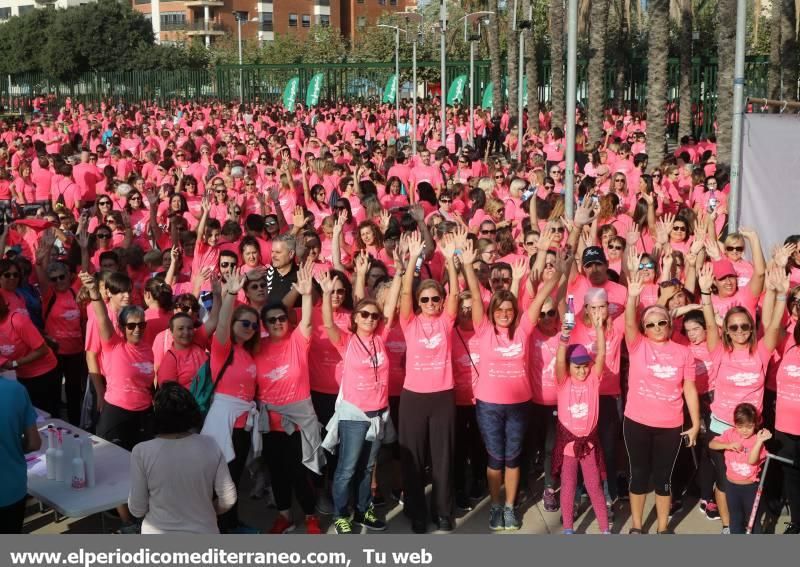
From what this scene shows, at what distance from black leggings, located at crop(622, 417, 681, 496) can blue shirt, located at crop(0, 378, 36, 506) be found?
3683 mm

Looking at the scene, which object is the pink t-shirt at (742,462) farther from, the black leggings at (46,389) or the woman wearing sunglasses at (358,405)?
the black leggings at (46,389)

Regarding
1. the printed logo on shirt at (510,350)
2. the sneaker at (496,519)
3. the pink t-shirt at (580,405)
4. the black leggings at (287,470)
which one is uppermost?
the printed logo on shirt at (510,350)

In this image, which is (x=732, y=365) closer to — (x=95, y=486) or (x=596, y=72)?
(x=95, y=486)

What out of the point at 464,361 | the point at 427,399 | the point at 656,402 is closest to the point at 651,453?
the point at 656,402

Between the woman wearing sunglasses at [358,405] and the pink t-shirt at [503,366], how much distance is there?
65 cm

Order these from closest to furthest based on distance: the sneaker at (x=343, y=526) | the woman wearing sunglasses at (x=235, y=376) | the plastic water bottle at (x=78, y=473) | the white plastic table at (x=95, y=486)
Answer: the white plastic table at (x=95, y=486) → the plastic water bottle at (x=78, y=473) → the woman wearing sunglasses at (x=235, y=376) → the sneaker at (x=343, y=526)

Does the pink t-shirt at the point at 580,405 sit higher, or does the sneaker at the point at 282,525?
the pink t-shirt at the point at 580,405

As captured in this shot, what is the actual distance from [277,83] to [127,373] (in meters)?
44.0

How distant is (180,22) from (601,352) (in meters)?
89.7

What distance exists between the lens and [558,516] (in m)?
7.55

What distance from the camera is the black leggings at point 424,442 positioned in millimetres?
7090

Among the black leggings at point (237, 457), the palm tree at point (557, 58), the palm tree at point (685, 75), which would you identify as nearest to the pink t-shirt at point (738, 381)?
the black leggings at point (237, 457)

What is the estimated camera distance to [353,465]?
279 inches

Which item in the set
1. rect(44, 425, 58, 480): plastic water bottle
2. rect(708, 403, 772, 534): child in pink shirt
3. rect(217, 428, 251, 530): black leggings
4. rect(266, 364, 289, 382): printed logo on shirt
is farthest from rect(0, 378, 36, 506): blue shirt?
rect(708, 403, 772, 534): child in pink shirt
